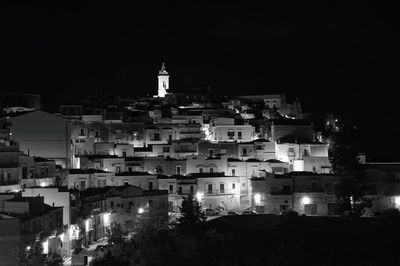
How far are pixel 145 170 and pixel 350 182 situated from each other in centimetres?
960

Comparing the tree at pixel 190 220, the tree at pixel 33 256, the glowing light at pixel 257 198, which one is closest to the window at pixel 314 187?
the glowing light at pixel 257 198

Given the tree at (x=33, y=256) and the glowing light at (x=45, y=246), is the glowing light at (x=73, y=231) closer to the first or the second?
the glowing light at (x=45, y=246)

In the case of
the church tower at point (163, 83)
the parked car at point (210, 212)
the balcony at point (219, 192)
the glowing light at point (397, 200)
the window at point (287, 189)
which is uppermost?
the church tower at point (163, 83)

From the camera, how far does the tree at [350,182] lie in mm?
27922

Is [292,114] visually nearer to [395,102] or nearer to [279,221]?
[395,102]

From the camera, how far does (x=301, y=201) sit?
94.5ft

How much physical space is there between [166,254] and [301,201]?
962 cm

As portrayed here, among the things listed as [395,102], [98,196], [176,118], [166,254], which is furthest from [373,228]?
[395,102]

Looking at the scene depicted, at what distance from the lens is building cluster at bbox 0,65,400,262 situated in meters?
24.3

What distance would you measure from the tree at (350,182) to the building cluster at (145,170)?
0.72 m

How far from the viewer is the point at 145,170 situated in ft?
103

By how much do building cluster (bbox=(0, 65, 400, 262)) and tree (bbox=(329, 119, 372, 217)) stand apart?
720 mm

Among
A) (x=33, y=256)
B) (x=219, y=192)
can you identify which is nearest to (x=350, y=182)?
(x=219, y=192)

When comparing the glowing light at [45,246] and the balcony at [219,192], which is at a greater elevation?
the balcony at [219,192]
